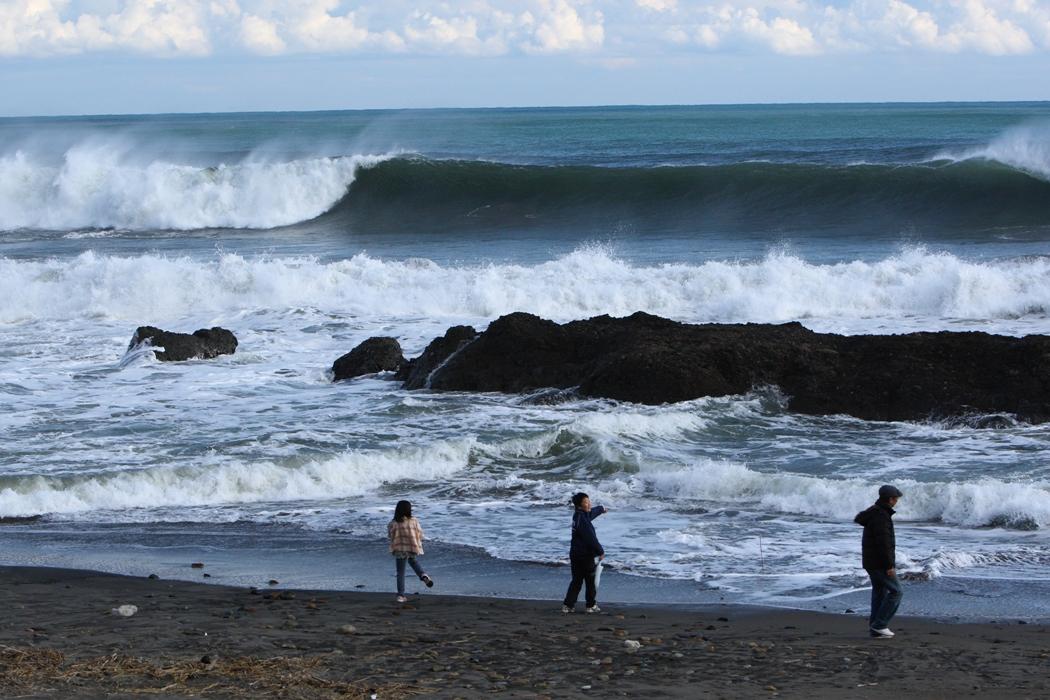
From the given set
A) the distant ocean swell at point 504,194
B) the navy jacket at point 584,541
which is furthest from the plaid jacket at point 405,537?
the distant ocean swell at point 504,194

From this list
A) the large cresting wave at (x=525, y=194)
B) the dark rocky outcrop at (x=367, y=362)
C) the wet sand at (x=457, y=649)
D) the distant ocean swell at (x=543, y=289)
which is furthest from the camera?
the large cresting wave at (x=525, y=194)

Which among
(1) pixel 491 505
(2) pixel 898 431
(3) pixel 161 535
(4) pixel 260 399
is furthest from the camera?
(4) pixel 260 399

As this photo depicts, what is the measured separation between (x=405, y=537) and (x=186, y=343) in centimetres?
1065

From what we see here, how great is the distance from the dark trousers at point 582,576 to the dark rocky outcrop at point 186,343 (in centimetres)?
1140

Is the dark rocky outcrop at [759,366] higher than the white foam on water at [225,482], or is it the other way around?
the dark rocky outcrop at [759,366]

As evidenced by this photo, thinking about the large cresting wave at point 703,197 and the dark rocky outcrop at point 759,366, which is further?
the large cresting wave at point 703,197

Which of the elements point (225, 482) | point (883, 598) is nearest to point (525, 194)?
point (225, 482)

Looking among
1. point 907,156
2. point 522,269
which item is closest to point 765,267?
point 522,269

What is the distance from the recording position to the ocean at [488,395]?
10945 mm

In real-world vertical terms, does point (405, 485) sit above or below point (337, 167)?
below

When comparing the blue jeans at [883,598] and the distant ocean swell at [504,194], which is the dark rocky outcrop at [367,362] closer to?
the blue jeans at [883,598]

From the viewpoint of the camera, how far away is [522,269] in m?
27.4

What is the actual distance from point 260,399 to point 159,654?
9318 mm

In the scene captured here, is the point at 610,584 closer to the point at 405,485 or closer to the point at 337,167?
the point at 405,485
